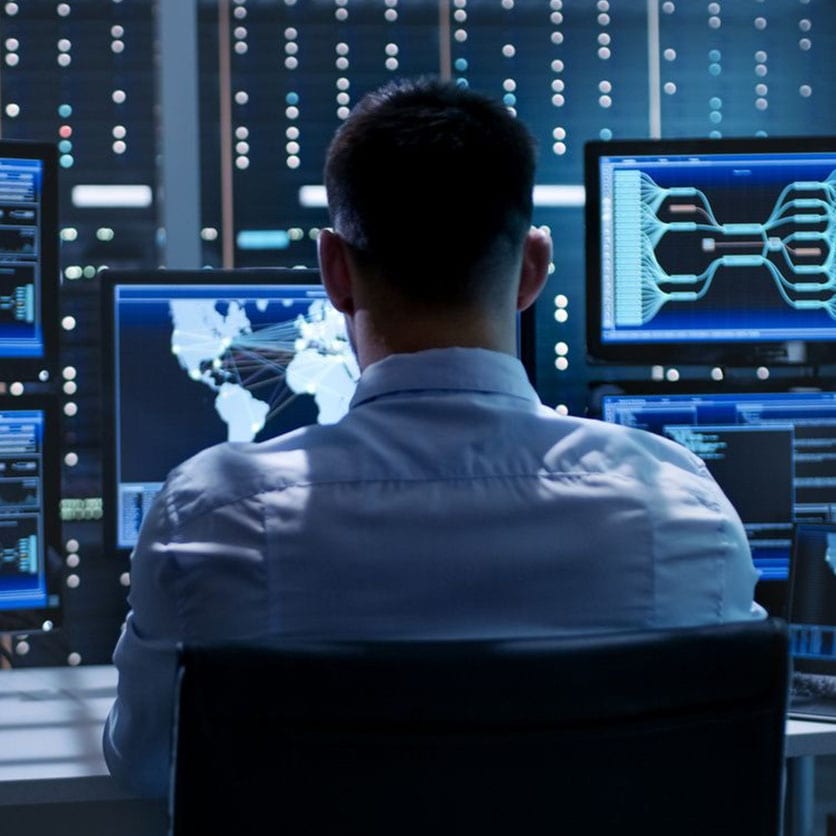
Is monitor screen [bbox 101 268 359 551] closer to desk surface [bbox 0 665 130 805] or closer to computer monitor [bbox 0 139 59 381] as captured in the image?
computer monitor [bbox 0 139 59 381]

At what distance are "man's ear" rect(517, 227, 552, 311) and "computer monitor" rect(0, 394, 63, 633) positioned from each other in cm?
86

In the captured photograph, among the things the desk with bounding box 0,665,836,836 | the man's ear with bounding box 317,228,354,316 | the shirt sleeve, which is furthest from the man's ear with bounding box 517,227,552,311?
the desk with bounding box 0,665,836,836

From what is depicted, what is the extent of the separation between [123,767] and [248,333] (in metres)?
0.82

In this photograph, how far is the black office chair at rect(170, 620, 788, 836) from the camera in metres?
0.65

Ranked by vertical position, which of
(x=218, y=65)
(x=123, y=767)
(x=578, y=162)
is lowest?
(x=123, y=767)

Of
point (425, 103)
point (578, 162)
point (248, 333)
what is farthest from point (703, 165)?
point (578, 162)

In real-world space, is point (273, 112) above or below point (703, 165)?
above

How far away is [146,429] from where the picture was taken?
1.74m

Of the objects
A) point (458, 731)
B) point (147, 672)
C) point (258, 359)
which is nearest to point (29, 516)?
point (258, 359)

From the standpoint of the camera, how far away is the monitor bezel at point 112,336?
5.66 feet

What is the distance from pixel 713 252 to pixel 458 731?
1298 mm

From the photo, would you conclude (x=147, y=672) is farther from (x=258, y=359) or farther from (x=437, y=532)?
(x=258, y=359)

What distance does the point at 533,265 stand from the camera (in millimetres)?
1072

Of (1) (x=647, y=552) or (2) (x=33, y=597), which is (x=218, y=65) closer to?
(2) (x=33, y=597)
